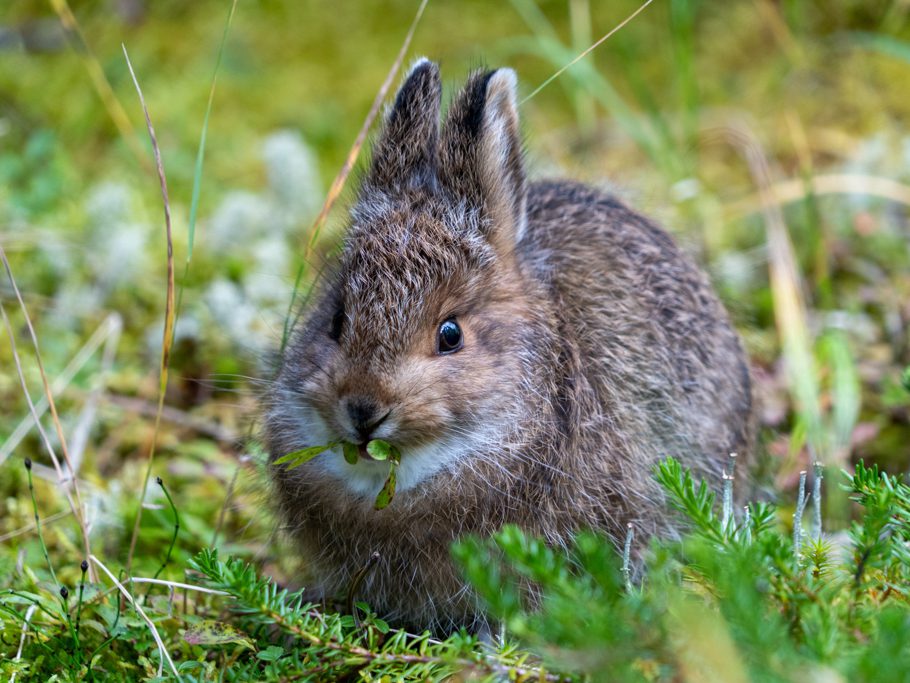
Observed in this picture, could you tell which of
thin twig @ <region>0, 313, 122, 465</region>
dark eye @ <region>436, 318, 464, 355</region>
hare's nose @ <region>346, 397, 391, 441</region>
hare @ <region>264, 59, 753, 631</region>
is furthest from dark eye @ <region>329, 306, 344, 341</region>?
thin twig @ <region>0, 313, 122, 465</region>

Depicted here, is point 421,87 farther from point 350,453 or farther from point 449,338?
point 350,453

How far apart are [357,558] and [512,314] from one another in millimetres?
1031

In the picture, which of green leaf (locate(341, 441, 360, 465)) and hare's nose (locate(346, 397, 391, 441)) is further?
green leaf (locate(341, 441, 360, 465))

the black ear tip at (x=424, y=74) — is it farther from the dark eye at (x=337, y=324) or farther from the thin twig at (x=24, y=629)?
the thin twig at (x=24, y=629)

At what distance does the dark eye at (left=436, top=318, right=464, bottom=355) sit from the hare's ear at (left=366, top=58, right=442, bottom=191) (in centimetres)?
58

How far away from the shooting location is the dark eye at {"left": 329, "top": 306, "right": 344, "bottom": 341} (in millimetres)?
3555

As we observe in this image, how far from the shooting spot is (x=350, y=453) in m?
3.25

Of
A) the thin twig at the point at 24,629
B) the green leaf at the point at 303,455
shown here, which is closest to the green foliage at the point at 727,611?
the green leaf at the point at 303,455

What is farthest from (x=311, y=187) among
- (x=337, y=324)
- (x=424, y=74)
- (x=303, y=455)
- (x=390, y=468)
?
(x=390, y=468)

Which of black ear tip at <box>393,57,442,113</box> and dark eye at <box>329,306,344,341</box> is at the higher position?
black ear tip at <box>393,57,442,113</box>

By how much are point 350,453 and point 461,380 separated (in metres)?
0.44

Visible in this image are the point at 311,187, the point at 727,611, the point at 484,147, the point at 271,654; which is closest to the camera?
the point at 727,611

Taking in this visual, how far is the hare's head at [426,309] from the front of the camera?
129 inches

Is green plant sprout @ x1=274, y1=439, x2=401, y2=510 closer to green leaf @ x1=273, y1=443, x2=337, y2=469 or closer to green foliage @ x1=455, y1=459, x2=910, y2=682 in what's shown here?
green leaf @ x1=273, y1=443, x2=337, y2=469
